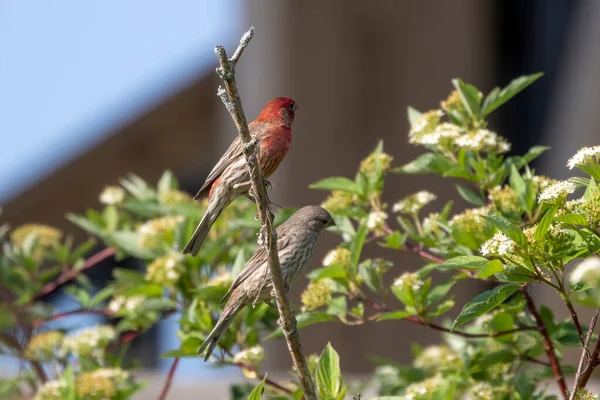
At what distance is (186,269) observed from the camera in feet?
14.4

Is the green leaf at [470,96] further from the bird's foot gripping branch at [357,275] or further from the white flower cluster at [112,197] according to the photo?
the white flower cluster at [112,197]

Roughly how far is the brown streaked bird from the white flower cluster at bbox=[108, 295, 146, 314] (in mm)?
591

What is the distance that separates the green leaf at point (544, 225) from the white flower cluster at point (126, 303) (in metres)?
2.26

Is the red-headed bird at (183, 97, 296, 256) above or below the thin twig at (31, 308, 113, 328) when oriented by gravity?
above

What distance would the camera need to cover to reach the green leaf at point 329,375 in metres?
3.09

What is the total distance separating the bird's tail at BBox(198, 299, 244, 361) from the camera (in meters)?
3.66

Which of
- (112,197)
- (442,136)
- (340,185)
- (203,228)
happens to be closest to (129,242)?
(112,197)

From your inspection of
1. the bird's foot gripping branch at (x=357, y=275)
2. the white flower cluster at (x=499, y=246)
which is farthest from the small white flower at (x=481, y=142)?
the white flower cluster at (x=499, y=246)

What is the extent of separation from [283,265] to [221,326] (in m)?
0.53

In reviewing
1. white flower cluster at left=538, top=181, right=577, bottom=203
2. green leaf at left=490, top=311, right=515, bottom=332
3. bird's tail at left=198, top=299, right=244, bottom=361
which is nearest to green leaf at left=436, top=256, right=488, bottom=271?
white flower cluster at left=538, top=181, right=577, bottom=203

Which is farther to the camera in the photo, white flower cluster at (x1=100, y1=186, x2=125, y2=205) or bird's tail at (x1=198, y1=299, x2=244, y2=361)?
white flower cluster at (x1=100, y1=186, x2=125, y2=205)

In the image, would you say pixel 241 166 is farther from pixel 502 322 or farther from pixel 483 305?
pixel 483 305

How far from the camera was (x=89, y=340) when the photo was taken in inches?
178

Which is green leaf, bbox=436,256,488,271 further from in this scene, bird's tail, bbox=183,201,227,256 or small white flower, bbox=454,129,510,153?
bird's tail, bbox=183,201,227,256
